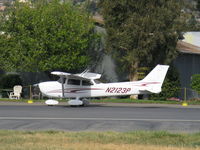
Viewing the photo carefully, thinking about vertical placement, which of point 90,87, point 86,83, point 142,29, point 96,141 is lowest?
point 96,141

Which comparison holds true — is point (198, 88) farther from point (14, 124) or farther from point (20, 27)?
point (14, 124)

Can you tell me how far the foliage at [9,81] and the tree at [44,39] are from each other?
1657 millimetres

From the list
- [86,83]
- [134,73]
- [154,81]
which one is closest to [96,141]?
[154,81]

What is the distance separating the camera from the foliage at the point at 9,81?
4325 centimetres

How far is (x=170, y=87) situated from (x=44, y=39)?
975cm

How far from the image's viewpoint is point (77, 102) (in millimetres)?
32531

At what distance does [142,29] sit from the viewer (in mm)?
38719

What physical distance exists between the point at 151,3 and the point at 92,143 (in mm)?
25628

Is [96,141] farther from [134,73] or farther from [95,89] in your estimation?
[134,73]

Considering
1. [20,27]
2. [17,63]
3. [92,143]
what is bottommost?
[92,143]

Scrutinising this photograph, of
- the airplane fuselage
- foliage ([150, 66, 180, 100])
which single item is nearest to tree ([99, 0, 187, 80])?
foliage ([150, 66, 180, 100])

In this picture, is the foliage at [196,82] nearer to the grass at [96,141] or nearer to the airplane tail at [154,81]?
the airplane tail at [154,81]

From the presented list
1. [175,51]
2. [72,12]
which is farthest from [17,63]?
[175,51]

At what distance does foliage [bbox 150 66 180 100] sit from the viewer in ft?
136
